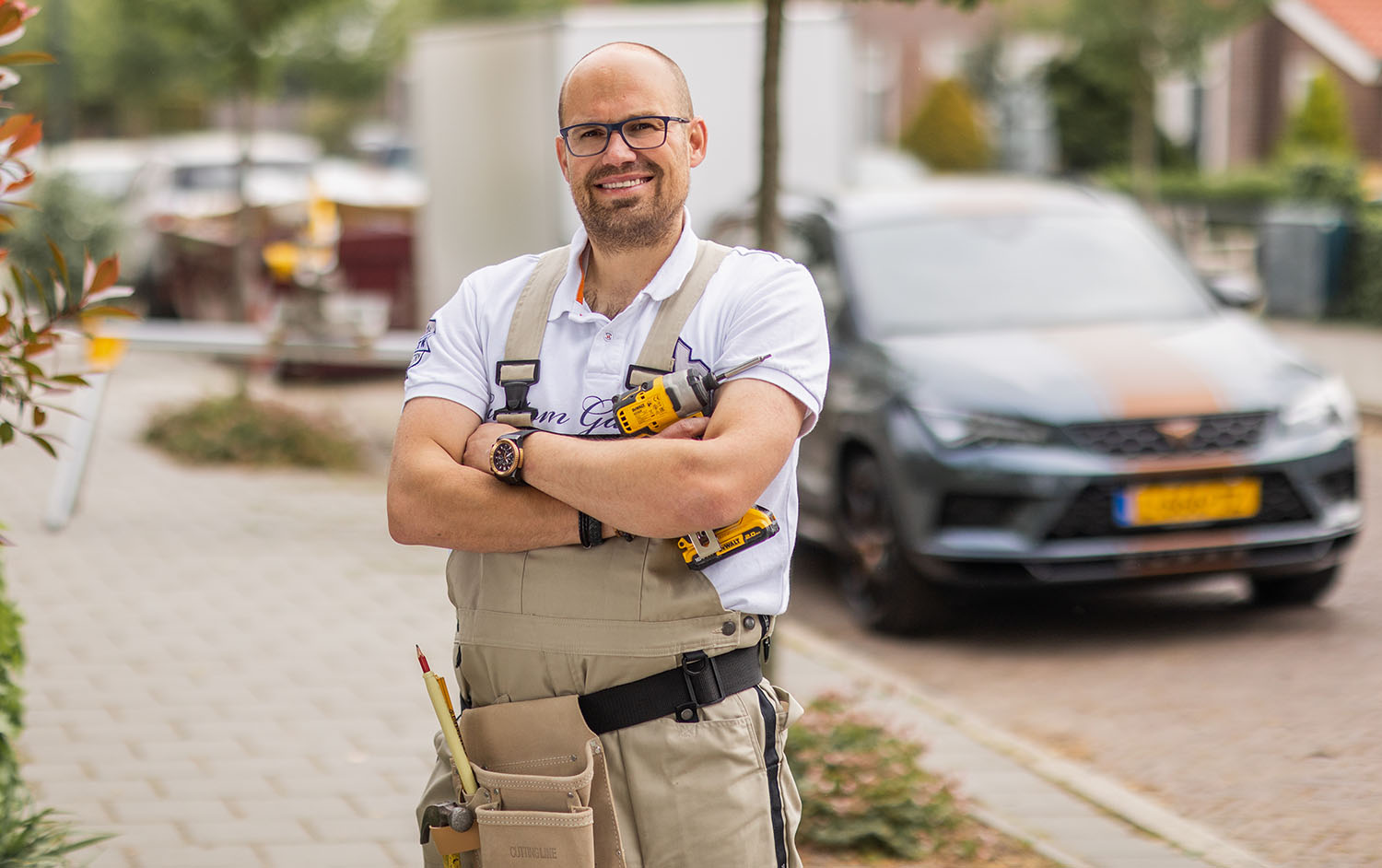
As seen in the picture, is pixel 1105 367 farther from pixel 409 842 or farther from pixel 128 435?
pixel 128 435

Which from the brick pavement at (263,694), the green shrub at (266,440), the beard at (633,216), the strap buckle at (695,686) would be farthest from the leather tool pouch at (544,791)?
the green shrub at (266,440)

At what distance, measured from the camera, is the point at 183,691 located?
5668mm

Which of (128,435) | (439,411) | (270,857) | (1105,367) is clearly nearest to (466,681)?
(439,411)

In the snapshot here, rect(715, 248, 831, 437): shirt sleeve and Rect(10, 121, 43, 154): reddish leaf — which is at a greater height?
Rect(10, 121, 43, 154): reddish leaf

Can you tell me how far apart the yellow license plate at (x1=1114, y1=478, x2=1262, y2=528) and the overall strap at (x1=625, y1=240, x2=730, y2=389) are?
12.3 ft

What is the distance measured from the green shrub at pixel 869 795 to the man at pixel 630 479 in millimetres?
1528

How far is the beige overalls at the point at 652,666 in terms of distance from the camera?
101 inches

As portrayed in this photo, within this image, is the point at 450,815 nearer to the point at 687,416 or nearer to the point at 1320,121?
the point at 687,416

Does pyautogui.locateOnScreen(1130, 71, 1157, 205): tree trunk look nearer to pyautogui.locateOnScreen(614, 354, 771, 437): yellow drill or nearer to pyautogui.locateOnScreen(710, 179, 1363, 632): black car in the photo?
pyautogui.locateOnScreen(710, 179, 1363, 632): black car

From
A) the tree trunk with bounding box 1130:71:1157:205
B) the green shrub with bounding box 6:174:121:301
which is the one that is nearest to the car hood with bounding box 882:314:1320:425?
the green shrub with bounding box 6:174:121:301

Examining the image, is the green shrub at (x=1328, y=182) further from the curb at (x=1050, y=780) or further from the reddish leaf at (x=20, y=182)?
the reddish leaf at (x=20, y=182)

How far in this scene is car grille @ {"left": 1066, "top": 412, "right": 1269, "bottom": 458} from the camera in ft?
20.1

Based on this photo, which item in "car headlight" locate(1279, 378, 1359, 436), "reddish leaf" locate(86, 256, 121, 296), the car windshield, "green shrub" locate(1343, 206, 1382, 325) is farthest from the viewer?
"green shrub" locate(1343, 206, 1382, 325)

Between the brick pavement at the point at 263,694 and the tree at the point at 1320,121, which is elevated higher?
the tree at the point at 1320,121
